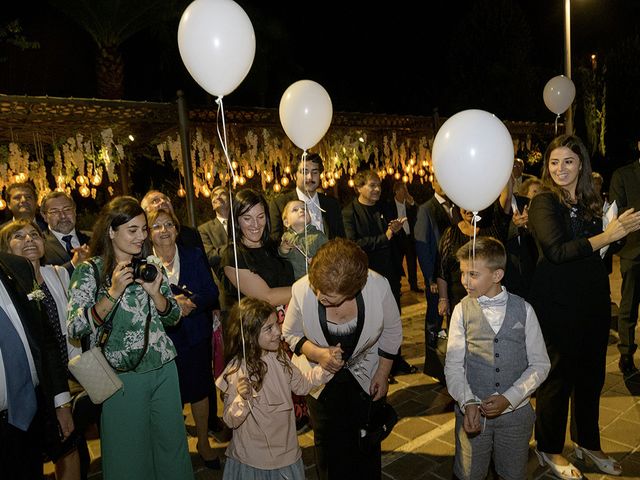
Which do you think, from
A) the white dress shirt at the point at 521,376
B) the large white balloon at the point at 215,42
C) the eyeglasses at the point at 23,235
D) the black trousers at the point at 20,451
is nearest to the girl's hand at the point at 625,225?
the white dress shirt at the point at 521,376

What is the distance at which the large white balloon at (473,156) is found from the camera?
2697 millimetres

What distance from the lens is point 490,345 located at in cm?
274

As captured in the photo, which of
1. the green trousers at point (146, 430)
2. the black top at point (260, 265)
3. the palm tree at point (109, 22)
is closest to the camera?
the green trousers at point (146, 430)

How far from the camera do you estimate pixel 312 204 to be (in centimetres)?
482

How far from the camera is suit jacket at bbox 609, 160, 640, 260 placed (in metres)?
4.85

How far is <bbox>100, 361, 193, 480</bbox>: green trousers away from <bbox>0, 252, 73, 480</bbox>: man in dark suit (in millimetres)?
356

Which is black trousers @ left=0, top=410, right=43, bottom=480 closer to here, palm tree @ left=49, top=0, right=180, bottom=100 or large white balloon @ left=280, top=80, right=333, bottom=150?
large white balloon @ left=280, top=80, right=333, bottom=150

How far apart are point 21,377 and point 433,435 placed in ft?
9.55

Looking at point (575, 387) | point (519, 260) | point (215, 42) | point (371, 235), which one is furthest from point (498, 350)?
point (371, 235)

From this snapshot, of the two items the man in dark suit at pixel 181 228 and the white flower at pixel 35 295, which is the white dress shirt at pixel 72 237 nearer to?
the man in dark suit at pixel 181 228

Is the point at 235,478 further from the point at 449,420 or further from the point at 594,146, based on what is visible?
the point at 594,146

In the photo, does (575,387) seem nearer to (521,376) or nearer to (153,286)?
(521,376)

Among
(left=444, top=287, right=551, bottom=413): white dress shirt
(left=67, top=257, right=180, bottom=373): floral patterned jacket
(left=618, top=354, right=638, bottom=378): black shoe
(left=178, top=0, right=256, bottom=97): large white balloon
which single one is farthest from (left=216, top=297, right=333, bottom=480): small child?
(left=618, top=354, right=638, bottom=378): black shoe

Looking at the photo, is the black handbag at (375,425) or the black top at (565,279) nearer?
the black handbag at (375,425)
